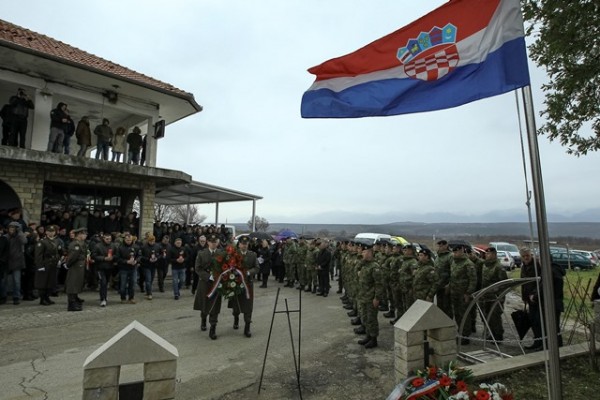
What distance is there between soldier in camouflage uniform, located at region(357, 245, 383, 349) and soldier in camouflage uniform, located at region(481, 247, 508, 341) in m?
2.25

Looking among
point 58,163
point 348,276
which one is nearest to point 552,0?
point 348,276

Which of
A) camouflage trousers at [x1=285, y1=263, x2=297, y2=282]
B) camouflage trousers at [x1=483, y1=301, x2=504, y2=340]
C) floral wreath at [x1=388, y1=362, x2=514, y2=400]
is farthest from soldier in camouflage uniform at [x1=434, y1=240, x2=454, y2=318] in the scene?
camouflage trousers at [x1=285, y1=263, x2=297, y2=282]

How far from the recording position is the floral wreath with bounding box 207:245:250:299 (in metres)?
7.42

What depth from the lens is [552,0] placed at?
6.04 meters

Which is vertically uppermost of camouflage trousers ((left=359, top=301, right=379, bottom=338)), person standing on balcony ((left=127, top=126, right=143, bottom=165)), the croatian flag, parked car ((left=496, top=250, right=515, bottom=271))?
person standing on balcony ((left=127, top=126, right=143, bottom=165))

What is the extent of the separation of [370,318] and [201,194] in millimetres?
17184

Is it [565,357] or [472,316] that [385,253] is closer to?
[472,316]

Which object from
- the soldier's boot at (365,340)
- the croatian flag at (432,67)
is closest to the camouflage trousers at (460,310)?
the soldier's boot at (365,340)

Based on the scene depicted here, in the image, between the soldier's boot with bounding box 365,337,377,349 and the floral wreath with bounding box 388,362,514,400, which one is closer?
A: the floral wreath with bounding box 388,362,514,400

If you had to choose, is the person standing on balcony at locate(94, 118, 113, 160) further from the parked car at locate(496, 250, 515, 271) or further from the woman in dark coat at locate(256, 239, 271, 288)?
the parked car at locate(496, 250, 515, 271)

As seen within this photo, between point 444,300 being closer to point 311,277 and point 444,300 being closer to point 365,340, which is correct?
point 365,340

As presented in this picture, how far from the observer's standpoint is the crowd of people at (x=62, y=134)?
39.5ft

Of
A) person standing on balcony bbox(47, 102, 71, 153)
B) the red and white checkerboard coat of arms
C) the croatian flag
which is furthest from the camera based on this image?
person standing on balcony bbox(47, 102, 71, 153)

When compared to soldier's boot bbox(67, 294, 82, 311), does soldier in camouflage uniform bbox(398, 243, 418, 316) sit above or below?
above
